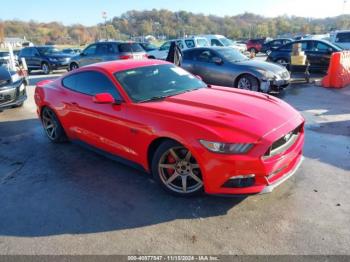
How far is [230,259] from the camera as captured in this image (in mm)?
2689

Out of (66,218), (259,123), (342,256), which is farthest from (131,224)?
(342,256)

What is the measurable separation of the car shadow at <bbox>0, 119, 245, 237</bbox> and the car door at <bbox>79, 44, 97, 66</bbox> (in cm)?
1056

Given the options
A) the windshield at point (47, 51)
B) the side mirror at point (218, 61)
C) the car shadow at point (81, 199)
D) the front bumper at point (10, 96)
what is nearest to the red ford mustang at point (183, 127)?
the car shadow at point (81, 199)

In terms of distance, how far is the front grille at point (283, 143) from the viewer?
3.19m

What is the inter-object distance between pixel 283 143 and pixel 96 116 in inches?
98.1

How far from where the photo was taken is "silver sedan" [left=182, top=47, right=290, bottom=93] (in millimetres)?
8910

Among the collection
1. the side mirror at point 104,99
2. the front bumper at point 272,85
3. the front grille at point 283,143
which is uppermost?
the side mirror at point 104,99

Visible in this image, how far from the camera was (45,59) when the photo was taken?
17.7 meters

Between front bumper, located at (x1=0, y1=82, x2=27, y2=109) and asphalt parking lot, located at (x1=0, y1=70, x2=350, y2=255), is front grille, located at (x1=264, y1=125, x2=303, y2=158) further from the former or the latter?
front bumper, located at (x1=0, y1=82, x2=27, y2=109)

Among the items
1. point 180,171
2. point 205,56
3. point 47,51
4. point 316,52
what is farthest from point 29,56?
point 180,171

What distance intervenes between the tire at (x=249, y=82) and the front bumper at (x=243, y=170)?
19.2 ft

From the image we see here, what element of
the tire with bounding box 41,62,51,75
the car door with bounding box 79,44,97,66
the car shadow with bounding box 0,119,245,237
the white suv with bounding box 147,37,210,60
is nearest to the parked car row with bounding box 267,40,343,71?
the white suv with bounding box 147,37,210,60

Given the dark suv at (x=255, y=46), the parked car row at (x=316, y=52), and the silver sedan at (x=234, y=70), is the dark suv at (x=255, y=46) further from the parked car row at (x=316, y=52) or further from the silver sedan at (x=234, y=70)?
the silver sedan at (x=234, y=70)

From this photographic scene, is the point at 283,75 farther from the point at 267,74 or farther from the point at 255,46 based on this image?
the point at 255,46
